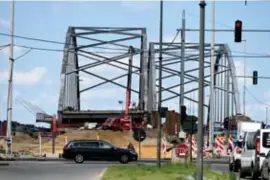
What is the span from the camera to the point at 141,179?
75.8ft

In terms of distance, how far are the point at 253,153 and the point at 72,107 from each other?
295ft

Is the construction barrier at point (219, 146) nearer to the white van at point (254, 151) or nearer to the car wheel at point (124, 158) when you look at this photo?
the car wheel at point (124, 158)

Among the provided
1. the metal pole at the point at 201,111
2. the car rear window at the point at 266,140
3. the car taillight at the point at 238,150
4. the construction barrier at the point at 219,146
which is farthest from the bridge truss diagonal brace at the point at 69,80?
the metal pole at the point at 201,111

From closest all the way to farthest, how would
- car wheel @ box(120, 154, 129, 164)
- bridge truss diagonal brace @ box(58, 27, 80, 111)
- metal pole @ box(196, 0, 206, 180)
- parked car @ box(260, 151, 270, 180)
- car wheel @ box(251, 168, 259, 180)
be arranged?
1. metal pole @ box(196, 0, 206, 180)
2. parked car @ box(260, 151, 270, 180)
3. car wheel @ box(251, 168, 259, 180)
4. car wheel @ box(120, 154, 129, 164)
5. bridge truss diagonal brace @ box(58, 27, 80, 111)

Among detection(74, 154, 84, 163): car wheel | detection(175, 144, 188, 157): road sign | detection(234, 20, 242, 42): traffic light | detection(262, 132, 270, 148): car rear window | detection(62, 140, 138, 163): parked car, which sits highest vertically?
detection(234, 20, 242, 42): traffic light

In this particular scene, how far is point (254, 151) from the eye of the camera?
27922 mm

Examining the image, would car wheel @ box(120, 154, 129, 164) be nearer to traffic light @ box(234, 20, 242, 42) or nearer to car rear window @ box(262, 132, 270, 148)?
traffic light @ box(234, 20, 242, 42)

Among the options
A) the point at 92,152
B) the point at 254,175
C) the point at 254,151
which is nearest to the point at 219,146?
the point at 92,152

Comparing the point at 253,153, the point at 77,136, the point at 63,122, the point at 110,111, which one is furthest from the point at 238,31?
the point at 110,111

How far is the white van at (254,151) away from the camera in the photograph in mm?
26288

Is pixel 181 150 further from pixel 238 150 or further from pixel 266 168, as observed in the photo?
pixel 266 168

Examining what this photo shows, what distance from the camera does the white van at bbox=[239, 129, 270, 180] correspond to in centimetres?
2629

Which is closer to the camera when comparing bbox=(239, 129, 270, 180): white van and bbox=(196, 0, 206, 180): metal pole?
bbox=(196, 0, 206, 180): metal pole

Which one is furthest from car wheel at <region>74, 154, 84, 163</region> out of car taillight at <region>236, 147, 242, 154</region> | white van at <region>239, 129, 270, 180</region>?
white van at <region>239, 129, 270, 180</region>
